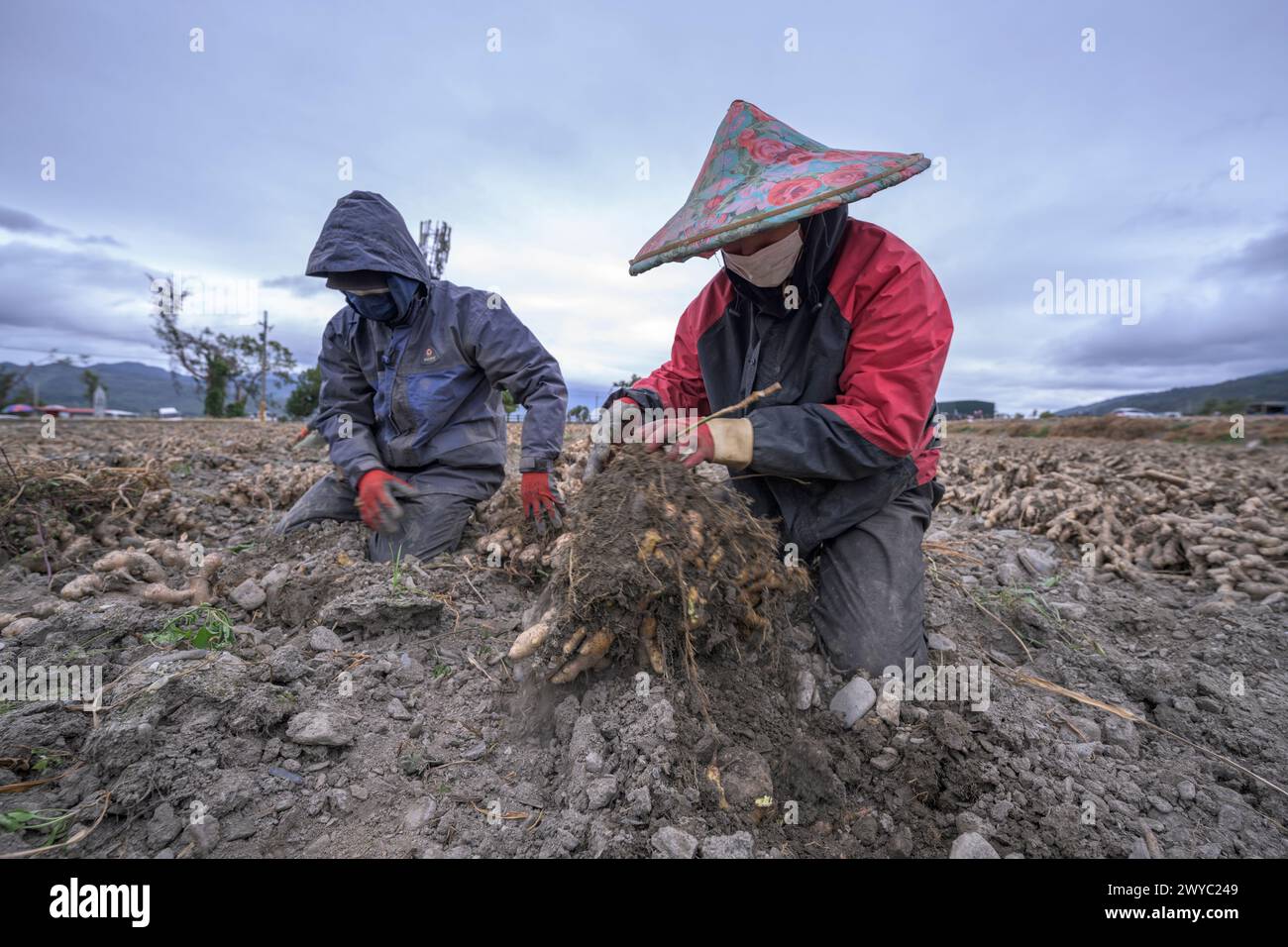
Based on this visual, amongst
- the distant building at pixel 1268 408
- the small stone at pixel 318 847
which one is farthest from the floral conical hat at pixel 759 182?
the distant building at pixel 1268 408

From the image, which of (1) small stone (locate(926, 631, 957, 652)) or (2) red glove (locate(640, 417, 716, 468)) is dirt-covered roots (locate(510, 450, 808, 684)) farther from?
(1) small stone (locate(926, 631, 957, 652))

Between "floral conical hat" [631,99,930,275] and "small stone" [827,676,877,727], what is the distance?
1.50m

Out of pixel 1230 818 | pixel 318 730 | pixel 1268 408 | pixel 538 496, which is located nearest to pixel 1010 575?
pixel 1230 818

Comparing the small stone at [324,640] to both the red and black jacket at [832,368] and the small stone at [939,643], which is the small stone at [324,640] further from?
the small stone at [939,643]

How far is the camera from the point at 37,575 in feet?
9.61

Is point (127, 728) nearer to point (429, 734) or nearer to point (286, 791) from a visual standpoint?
point (286, 791)

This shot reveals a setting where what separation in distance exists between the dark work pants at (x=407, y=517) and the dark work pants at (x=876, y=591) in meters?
2.01

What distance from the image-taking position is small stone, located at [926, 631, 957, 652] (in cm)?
230

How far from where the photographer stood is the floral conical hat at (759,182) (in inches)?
70.3

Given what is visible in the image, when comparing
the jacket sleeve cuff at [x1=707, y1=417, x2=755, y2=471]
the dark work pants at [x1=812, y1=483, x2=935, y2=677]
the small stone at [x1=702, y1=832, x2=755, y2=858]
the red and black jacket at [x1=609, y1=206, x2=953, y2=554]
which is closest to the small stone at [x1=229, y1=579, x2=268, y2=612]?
the red and black jacket at [x1=609, y1=206, x2=953, y2=554]

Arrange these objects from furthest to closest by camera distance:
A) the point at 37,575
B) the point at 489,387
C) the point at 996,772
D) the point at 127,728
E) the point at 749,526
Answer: the point at 489,387
the point at 37,575
the point at 749,526
the point at 996,772
the point at 127,728

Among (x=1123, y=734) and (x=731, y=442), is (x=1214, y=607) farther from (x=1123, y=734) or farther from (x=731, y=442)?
(x=731, y=442)

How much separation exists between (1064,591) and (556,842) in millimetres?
2980
